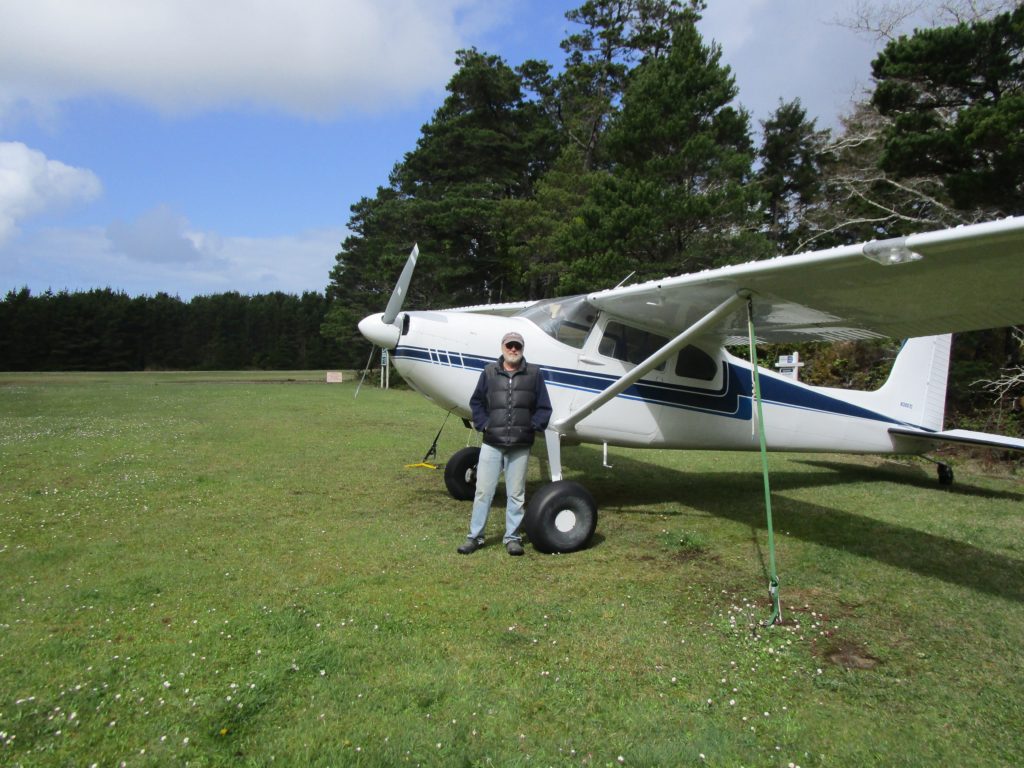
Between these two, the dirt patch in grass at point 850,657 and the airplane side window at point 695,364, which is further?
the airplane side window at point 695,364

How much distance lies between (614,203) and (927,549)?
17353mm

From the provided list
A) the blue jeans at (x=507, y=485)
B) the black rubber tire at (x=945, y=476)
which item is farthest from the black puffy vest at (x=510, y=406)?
the black rubber tire at (x=945, y=476)

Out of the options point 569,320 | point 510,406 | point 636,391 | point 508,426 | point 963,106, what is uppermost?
point 963,106

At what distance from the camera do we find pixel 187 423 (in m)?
14.1

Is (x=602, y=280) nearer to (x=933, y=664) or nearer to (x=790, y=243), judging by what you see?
(x=790, y=243)

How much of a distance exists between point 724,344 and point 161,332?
255 feet

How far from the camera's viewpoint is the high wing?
11.5 ft

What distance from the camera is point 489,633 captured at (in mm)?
3541

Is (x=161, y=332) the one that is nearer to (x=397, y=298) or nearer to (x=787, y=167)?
(x=787, y=167)

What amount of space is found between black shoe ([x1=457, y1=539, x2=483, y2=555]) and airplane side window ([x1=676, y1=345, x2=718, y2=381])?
299cm

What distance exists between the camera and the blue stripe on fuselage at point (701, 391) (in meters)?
5.94

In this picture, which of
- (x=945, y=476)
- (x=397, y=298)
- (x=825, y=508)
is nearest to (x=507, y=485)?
(x=397, y=298)

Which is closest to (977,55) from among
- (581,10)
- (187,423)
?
(187,423)

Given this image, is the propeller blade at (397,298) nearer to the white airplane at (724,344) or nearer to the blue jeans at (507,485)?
the white airplane at (724,344)
